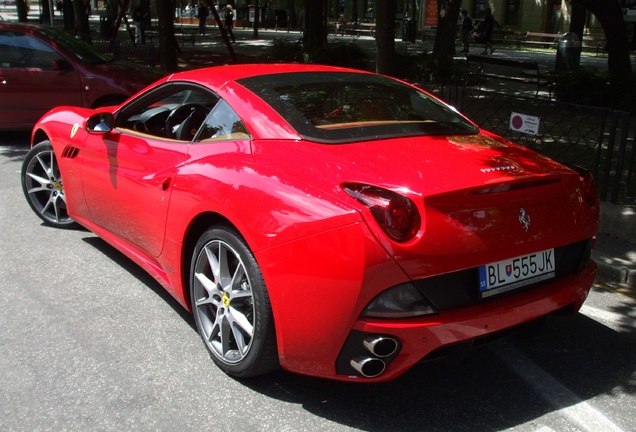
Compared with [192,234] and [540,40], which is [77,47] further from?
[540,40]

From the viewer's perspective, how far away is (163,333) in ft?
13.3

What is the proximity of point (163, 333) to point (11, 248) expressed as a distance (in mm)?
2228

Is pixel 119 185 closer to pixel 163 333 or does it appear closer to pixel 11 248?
pixel 163 333

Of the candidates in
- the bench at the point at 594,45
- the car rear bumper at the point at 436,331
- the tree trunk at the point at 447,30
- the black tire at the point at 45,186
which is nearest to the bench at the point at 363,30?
the bench at the point at 594,45

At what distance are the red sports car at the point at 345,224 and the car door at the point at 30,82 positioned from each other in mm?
5904

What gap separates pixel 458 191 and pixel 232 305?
1.29 m

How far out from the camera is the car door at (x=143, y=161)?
4051 millimetres

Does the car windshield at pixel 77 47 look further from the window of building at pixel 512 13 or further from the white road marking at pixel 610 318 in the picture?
the window of building at pixel 512 13

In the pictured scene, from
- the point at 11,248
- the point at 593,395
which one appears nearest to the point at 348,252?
the point at 593,395

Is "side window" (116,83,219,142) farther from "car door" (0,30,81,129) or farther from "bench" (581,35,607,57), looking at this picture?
"bench" (581,35,607,57)

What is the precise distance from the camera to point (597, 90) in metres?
12.1

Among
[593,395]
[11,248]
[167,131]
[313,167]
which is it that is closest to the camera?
[313,167]

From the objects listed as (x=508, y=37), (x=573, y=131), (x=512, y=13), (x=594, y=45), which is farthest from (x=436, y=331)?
(x=512, y=13)

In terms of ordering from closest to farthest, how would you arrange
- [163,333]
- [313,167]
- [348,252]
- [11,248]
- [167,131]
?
1. [348,252]
2. [313,167]
3. [163,333]
4. [167,131]
5. [11,248]
